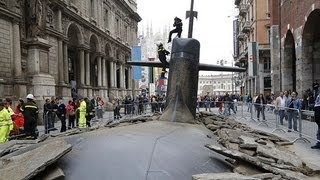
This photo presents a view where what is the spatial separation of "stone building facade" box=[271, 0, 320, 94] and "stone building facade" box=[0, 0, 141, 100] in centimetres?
1555

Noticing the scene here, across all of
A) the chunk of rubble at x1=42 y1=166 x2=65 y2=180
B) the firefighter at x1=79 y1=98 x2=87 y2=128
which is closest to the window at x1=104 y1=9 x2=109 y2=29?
the firefighter at x1=79 y1=98 x2=87 y2=128

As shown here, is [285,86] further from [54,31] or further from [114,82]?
[114,82]

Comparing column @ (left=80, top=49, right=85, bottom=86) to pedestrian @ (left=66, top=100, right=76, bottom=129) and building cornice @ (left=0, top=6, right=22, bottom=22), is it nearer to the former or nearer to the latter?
building cornice @ (left=0, top=6, right=22, bottom=22)

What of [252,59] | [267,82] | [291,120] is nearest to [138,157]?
[291,120]

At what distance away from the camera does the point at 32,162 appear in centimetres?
462

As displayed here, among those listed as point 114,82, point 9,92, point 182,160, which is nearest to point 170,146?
point 182,160

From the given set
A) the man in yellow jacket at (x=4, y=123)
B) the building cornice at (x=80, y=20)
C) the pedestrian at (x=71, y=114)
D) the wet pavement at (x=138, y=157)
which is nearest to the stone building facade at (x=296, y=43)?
the pedestrian at (x=71, y=114)

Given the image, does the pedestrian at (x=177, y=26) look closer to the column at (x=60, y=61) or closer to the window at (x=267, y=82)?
the column at (x=60, y=61)

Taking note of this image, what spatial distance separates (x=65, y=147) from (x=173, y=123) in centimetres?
331

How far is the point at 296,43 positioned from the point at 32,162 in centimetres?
2445

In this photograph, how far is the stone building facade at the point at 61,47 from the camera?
2339 centimetres

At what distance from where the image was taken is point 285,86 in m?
31.2

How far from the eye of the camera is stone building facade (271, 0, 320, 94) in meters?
24.8

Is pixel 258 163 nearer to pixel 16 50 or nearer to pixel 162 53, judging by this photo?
pixel 162 53
